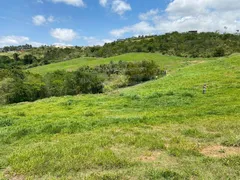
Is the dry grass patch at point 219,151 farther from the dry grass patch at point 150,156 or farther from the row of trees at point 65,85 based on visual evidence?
the row of trees at point 65,85

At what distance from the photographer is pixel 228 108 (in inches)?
563

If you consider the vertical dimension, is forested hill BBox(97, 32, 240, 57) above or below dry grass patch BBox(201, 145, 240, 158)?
above

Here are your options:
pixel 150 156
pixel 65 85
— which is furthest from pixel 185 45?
pixel 150 156

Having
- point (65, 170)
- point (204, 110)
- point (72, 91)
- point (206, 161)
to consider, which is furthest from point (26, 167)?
point (72, 91)

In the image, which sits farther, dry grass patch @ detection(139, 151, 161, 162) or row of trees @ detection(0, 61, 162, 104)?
row of trees @ detection(0, 61, 162, 104)

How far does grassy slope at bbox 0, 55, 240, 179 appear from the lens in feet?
24.5

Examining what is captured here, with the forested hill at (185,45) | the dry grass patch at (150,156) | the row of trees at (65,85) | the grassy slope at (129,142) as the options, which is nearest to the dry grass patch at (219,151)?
the grassy slope at (129,142)

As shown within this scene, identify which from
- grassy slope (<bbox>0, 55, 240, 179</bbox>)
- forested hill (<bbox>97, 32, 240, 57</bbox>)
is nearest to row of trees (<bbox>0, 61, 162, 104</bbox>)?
grassy slope (<bbox>0, 55, 240, 179</bbox>)

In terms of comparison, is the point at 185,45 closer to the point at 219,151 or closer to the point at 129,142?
the point at 129,142

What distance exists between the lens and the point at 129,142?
979 centimetres

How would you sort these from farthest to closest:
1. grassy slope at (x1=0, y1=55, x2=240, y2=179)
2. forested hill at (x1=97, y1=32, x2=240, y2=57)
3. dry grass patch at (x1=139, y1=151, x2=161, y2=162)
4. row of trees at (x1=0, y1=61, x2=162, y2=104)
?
forested hill at (x1=97, y1=32, x2=240, y2=57)
row of trees at (x1=0, y1=61, x2=162, y2=104)
dry grass patch at (x1=139, y1=151, x2=161, y2=162)
grassy slope at (x1=0, y1=55, x2=240, y2=179)

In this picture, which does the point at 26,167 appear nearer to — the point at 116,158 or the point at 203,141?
the point at 116,158

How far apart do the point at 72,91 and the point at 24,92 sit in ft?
22.2

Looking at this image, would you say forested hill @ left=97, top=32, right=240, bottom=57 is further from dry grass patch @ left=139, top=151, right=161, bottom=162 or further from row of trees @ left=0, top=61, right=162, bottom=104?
dry grass patch @ left=139, top=151, right=161, bottom=162
